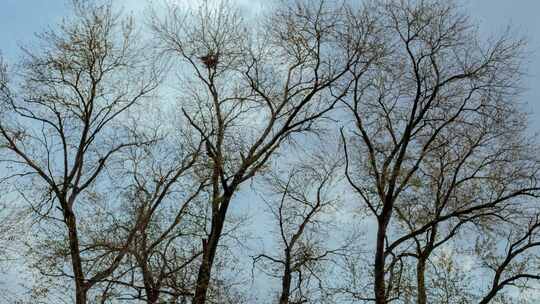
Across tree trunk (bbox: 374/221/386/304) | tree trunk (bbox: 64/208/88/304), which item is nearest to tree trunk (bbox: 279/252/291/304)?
tree trunk (bbox: 374/221/386/304)

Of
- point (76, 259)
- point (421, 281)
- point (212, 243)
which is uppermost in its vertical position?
point (421, 281)

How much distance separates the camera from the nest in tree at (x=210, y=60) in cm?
1792

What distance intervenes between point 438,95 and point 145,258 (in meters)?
9.83

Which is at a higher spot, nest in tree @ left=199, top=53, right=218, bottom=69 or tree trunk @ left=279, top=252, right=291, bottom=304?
nest in tree @ left=199, top=53, right=218, bottom=69

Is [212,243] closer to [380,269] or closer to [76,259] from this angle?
[76,259]

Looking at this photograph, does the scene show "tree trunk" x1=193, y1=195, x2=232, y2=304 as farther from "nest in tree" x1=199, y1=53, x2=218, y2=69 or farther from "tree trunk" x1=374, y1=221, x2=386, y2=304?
"tree trunk" x1=374, y1=221, x2=386, y2=304

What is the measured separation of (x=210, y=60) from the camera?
17938mm

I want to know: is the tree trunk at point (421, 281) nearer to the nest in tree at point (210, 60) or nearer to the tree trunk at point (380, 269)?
the tree trunk at point (380, 269)

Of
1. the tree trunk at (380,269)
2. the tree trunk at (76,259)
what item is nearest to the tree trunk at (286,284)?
the tree trunk at (380,269)

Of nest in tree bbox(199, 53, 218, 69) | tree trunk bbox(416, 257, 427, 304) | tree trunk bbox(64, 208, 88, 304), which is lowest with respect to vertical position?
tree trunk bbox(64, 208, 88, 304)

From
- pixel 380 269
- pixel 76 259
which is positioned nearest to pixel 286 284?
pixel 380 269

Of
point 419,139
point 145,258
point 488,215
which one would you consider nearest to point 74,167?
point 145,258

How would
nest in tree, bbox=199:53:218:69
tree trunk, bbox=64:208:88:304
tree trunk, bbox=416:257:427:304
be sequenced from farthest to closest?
1. tree trunk, bbox=416:257:427:304
2. nest in tree, bbox=199:53:218:69
3. tree trunk, bbox=64:208:88:304

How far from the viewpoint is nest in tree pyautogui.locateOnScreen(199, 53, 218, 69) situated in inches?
706
